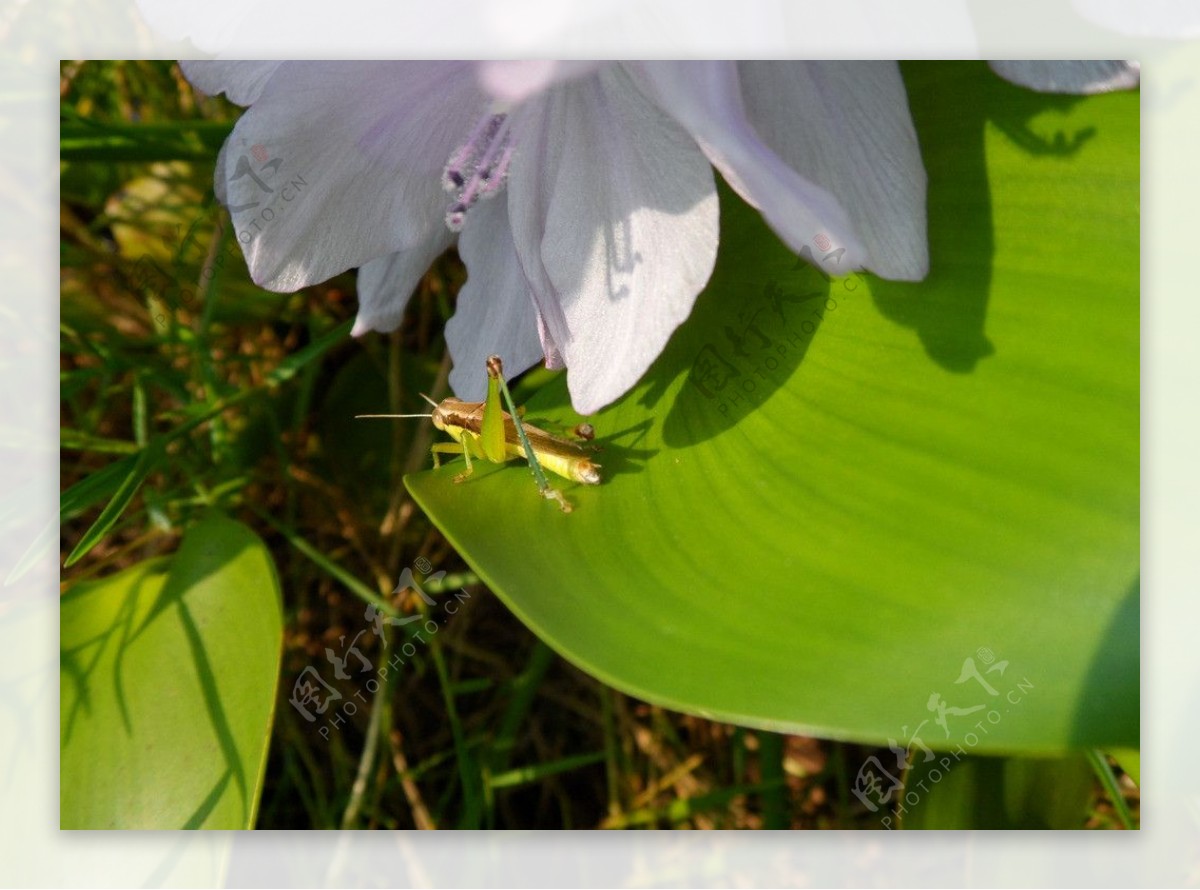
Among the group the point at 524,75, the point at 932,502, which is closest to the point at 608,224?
the point at 524,75

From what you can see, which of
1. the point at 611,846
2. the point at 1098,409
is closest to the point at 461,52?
the point at 1098,409

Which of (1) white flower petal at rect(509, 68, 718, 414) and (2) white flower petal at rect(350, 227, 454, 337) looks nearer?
(1) white flower petal at rect(509, 68, 718, 414)

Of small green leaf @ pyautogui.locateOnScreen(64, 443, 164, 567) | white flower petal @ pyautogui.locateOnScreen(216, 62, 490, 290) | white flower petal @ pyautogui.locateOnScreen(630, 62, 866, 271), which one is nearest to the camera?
white flower petal @ pyautogui.locateOnScreen(630, 62, 866, 271)

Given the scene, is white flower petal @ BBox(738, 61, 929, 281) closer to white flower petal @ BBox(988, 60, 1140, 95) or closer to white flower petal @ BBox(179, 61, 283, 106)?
white flower petal @ BBox(988, 60, 1140, 95)

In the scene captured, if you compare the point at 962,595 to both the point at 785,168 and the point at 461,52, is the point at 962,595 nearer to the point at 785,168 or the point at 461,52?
the point at 785,168

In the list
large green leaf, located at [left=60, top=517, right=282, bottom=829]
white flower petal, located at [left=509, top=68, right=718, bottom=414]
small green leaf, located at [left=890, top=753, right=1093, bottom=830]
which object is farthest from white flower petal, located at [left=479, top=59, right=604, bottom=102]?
small green leaf, located at [left=890, top=753, right=1093, bottom=830]

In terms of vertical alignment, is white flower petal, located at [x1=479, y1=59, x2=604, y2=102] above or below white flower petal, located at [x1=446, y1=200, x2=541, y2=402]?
above

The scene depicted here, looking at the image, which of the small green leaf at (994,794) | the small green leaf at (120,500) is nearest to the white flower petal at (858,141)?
the small green leaf at (994,794)
